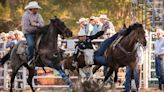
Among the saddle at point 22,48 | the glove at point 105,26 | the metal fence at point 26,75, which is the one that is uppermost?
the glove at point 105,26

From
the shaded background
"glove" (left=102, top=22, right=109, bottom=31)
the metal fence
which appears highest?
the shaded background

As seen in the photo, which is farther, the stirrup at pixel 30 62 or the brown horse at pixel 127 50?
the stirrup at pixel 30 62

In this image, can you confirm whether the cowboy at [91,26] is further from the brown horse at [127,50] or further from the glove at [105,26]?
the brown horse at [127,50]

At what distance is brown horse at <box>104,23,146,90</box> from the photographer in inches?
528

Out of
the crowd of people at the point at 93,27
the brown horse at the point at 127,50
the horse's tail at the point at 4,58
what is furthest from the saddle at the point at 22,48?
the brown horse at the point at 127,50

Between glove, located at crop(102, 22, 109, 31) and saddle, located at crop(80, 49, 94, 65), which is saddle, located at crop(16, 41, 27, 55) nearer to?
saddle, located at crop(80, 49, 94, 65)

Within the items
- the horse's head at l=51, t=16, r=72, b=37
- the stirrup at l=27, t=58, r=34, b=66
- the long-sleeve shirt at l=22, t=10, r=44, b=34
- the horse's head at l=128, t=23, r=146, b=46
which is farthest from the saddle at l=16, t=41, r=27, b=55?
the horse's head at l=128, t=23, r=146, b=46

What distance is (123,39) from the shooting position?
13.7 meters

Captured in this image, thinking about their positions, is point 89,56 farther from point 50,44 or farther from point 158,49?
point 158,49

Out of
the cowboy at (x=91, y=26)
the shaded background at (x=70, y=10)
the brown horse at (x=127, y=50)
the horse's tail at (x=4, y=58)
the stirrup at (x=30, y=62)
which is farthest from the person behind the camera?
the shaded background at (x=70, y=10)

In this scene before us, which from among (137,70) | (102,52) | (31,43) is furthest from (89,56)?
(31,43)

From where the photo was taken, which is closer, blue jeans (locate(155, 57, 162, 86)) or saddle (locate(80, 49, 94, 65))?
saddle (locate(80, 49, 94, 65))

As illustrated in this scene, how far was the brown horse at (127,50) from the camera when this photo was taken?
13417 mm

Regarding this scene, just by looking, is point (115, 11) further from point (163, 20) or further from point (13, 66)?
point (13, 66)
